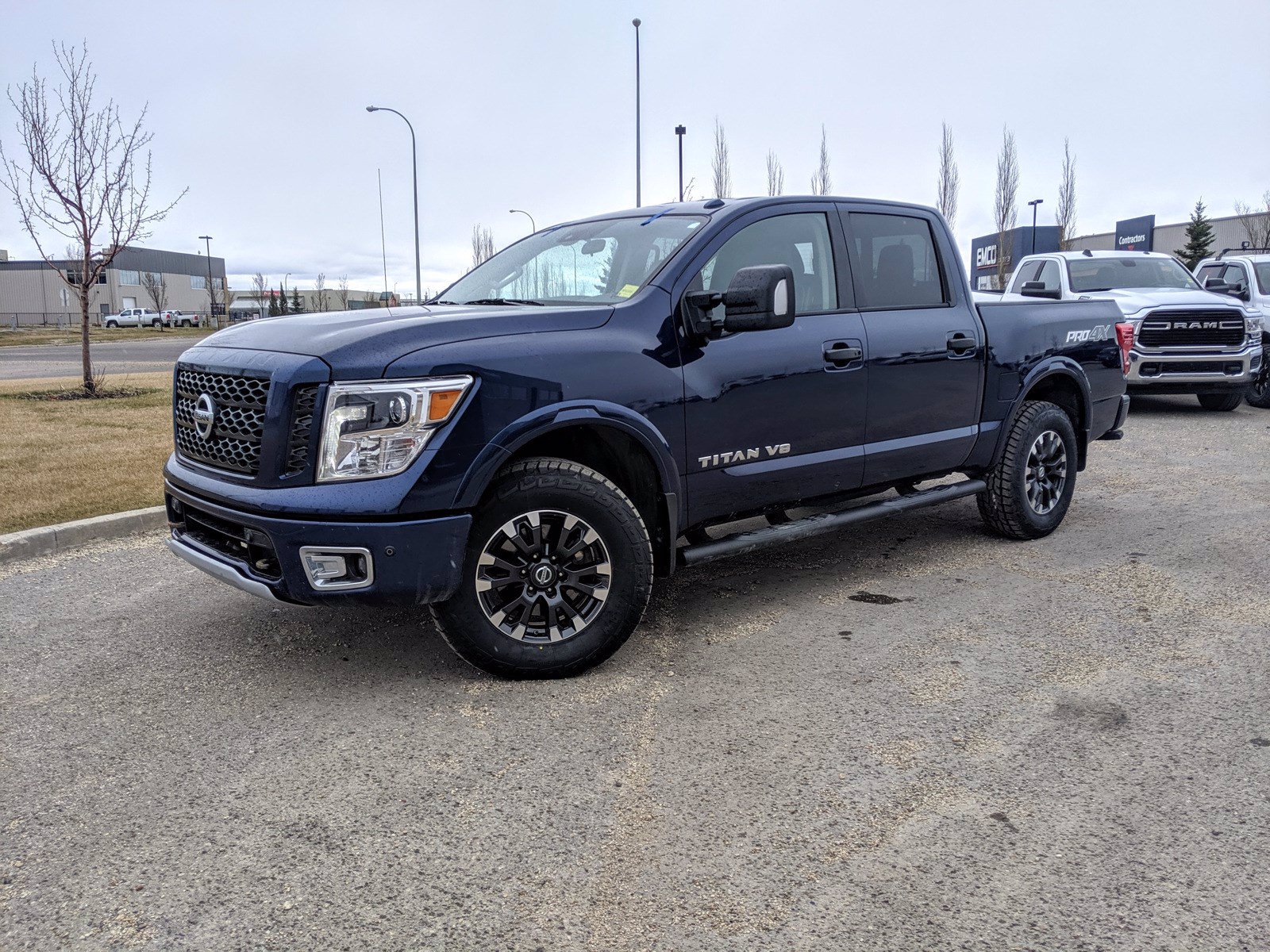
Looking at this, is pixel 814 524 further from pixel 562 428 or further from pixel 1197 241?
pixel 1197 241

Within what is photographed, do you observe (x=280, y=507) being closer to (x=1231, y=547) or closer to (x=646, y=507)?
(x=646, y=507)

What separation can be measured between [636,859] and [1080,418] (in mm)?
4921

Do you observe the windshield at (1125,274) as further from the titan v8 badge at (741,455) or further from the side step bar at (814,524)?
the titan v8 badge at (741,455)

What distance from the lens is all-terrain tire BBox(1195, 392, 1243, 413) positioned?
1309cm

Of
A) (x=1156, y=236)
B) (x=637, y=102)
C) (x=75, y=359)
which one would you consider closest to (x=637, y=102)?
(x=637, y=102)

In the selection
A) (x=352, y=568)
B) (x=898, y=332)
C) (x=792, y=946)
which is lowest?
(x=792, y=946)

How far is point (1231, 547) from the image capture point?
5996 millimetres

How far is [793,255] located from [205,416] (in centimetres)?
268

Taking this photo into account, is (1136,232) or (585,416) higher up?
(1136,232)

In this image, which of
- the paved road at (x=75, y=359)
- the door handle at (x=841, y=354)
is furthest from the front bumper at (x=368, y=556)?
the paved road at (x=75, y=359)

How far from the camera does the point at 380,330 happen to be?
374 centimetres

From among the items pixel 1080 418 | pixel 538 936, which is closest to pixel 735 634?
pixel 538 936

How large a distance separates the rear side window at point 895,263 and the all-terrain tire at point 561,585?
1902mm

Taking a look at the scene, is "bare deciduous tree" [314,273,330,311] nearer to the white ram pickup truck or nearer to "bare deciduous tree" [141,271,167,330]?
"bare deciduous tree" [141,271,167,330]
